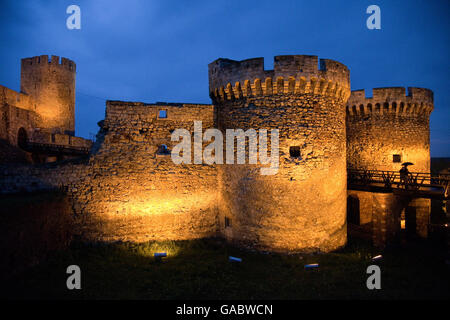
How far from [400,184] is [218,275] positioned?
9772 millimetres

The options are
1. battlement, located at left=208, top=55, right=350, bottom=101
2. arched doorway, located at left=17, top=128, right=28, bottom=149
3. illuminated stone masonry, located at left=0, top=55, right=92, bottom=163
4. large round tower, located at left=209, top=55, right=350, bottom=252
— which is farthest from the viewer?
arched doorway, located at left=17, top=128, right=28, bottom=149

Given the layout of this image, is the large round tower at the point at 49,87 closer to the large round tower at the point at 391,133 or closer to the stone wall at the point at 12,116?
the stone wall at the point at 12,116

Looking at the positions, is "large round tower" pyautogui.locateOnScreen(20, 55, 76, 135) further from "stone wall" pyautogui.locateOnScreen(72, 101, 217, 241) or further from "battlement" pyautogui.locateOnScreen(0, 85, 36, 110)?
"stone wall" pyautogui.locateOnScreen(72, 101, 217, 241)

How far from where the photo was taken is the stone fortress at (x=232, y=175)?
387 inches

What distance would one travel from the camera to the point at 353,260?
31.0 feet

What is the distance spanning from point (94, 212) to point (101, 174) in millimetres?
1568

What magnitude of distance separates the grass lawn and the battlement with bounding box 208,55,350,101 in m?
6.58

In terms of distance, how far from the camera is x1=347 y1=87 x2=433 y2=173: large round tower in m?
14.8

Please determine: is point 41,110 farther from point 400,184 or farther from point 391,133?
point 400,184

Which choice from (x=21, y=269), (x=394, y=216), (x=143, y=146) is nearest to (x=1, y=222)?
(x=21, y=269)

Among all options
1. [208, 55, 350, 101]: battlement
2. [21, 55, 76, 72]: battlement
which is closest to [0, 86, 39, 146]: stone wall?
[21, 55, 76, 72]: battlement

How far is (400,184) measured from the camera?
12.0m

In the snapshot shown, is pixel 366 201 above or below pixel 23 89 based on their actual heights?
below
